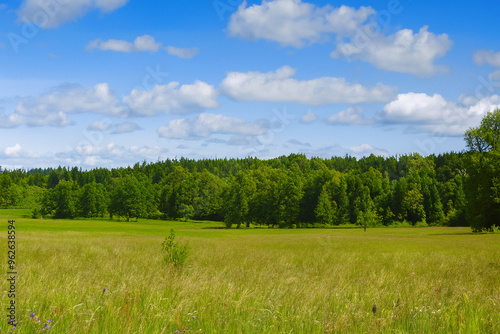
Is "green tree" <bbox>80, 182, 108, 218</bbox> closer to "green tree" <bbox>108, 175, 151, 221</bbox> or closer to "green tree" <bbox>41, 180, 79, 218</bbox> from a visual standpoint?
"green tree" <bbox>41, 180, 79, 218</bbox>

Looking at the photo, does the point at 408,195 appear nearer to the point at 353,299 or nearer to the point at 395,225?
the point at 395,225

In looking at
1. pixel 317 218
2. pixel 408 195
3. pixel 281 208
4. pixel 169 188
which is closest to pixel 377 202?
pixel 408 195

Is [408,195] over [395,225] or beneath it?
over

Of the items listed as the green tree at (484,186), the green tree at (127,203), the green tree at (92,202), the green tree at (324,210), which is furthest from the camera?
the green tree at (92,202)

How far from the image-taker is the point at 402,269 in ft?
49.4

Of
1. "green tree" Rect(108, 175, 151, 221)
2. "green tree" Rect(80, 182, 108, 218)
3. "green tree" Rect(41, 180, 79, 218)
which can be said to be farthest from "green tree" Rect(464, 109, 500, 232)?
"green tree" Rect(41, 180, 79, 218)

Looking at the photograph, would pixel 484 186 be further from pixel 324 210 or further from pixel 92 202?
pixel 92 202

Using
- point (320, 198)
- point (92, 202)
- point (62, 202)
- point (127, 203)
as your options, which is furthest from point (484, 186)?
point (62, 202)

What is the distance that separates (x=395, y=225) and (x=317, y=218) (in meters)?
19.4

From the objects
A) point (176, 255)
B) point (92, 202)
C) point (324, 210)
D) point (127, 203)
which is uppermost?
point (92, 202)

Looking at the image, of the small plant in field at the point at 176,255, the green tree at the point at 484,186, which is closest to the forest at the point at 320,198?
the green tree at the point at 484,186

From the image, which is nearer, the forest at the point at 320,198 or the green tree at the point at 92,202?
the forest at the point at 320,198

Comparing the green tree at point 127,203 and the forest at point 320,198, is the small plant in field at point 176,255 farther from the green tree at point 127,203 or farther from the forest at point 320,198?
the green tree at point 127,203

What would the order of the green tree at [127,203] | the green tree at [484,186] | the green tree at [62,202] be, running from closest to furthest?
the green tree at [484,186] < the green tree at [127,203] < the green tree at [62,202]
